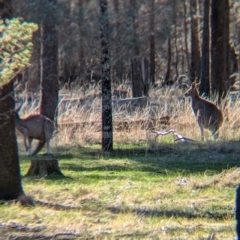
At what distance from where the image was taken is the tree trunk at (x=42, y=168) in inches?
512

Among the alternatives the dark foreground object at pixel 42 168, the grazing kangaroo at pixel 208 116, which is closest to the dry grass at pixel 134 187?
the grazing kangaroo at pixel 208 116

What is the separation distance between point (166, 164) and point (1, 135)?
15.9 ft

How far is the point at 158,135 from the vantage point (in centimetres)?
1711

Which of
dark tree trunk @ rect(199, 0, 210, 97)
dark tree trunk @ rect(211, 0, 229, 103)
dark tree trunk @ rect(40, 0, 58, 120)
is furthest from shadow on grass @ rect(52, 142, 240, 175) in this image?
dark tree trunk @ rect(199, 0, 210, 97)

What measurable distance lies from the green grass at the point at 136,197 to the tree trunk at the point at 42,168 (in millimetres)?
326

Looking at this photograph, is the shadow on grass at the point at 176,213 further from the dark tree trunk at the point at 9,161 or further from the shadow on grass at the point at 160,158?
the shadow on grass at the point at 160,158

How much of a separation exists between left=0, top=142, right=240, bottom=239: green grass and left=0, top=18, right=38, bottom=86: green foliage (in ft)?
6.69

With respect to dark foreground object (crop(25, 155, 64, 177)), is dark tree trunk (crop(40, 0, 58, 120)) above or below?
above

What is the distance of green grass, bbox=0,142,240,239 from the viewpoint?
8.95m

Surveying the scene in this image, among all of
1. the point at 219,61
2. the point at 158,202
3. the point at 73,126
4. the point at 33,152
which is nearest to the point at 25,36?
the point at 158,202

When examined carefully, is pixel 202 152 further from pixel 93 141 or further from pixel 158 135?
pixel 93 141

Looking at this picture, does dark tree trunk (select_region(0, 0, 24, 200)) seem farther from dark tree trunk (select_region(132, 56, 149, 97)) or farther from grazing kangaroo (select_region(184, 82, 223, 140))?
dark tree trunk (select_region(132, 56, 149, 97))

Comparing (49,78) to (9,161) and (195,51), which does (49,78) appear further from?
(195,51)

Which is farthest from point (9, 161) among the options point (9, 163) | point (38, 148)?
point (38, 148)
